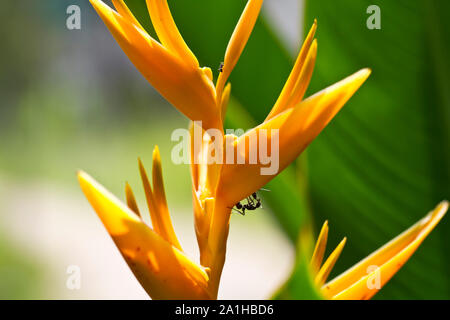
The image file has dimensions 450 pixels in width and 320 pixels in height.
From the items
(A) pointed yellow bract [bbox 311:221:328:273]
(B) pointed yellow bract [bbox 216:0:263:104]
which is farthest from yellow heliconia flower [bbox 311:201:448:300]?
(B) pointed yellow bract [bbox 216:0:263:104]

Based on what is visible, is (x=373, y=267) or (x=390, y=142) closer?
(x=373, y=267)

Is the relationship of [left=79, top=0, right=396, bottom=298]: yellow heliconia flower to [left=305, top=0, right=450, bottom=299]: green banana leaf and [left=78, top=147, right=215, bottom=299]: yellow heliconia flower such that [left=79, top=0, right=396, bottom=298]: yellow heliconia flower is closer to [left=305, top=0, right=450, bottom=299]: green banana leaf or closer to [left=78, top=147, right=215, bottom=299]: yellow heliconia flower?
[left=78, top=147, right=215, bottom=299]: yellow heliconia flower

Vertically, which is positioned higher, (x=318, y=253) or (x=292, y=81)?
(x=292, y=81)

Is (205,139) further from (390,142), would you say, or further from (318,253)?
(390,142)

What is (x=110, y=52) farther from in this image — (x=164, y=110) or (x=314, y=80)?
(x=314, y=80)

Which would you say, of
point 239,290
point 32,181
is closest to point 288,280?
point 239,290

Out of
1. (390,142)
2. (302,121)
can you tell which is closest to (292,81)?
(302,121)
